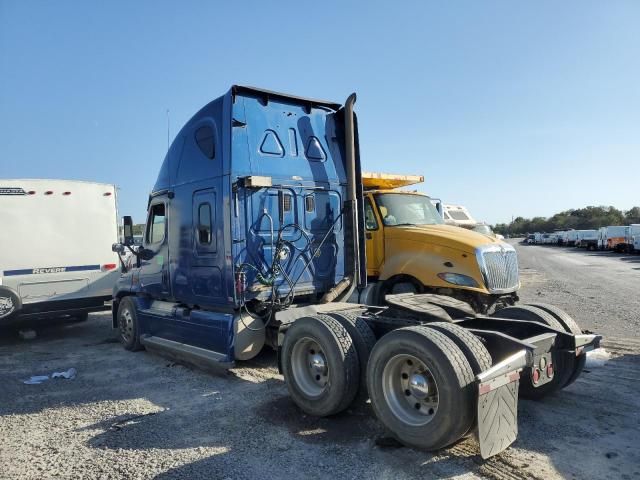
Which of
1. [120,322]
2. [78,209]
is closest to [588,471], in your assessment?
[120,322]

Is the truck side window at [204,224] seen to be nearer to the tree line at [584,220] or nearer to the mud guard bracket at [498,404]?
the mud guard bracket at [498,404]

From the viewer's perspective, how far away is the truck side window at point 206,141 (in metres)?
6.60

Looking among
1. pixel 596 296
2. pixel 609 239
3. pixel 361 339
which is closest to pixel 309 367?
pixel 361 339

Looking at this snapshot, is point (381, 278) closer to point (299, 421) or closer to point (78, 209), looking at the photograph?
point (299, 421)

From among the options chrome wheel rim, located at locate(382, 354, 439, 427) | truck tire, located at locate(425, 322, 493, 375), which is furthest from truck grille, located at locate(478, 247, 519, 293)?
chrome wheel rim, located at locate(382, 354, 439, 427)

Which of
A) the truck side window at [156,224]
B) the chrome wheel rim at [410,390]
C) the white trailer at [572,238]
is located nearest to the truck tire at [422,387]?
the chrome wheel rim at [410,390]

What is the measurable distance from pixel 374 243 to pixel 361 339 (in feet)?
13.9

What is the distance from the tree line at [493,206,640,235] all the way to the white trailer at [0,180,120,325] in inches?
3328

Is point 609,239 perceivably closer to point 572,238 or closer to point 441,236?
point 572,238

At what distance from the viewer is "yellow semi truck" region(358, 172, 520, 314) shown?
25.3ft

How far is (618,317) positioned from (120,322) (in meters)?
10.1

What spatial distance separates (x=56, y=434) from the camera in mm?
4746

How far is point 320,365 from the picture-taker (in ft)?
16.4

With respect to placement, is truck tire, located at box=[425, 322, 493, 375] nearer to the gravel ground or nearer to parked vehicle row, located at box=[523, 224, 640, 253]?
the gravel ground
